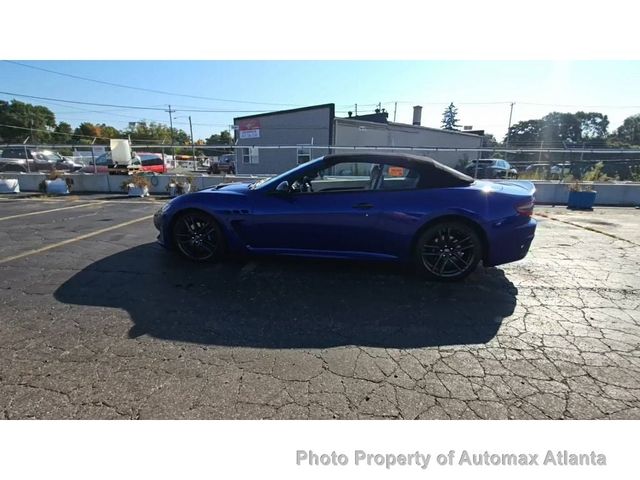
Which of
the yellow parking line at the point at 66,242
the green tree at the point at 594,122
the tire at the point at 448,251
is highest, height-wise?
the green tree at the point at 594,122

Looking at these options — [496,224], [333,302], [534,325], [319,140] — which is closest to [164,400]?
[333,302]

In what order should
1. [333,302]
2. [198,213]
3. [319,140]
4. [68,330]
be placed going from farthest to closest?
[319,140] < [198,213] < [333,302] < [68,330]

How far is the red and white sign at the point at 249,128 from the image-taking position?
2377 centimetres

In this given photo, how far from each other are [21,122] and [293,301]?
83096mm

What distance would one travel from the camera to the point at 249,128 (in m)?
24.1

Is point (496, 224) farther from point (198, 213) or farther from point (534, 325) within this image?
point (198, 213)

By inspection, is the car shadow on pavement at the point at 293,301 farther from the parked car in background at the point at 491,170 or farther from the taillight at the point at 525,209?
the parked car in background at the point at 491,170

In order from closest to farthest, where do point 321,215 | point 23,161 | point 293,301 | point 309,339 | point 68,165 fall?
1. point 309,339
2. point 293,301
3. point 321,215
4. point 23,161
5. point 68,165

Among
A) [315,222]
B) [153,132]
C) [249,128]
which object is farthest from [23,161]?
[153,132]

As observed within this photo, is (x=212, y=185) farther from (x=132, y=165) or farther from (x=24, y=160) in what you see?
(x=24, y=160)

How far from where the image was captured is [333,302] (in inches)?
124

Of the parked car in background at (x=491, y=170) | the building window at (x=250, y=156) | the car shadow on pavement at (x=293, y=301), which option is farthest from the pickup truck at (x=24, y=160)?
the parked car in background at (x=491, y=170)

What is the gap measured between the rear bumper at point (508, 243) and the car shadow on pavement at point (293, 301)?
30 cm

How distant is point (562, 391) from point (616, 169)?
21380mm
